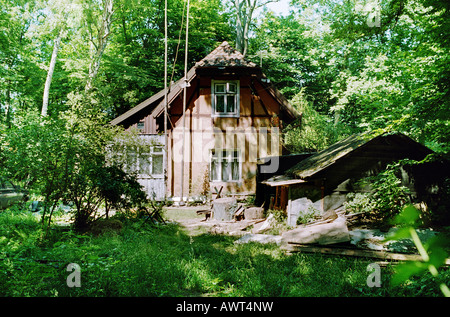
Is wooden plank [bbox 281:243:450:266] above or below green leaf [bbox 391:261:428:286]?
below

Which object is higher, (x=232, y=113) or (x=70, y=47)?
(x=70, y=47)

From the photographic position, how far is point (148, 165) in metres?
15.7

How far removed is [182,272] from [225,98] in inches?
457

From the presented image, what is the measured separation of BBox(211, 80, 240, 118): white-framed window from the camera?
1546cm

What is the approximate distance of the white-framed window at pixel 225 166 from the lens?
1539cm

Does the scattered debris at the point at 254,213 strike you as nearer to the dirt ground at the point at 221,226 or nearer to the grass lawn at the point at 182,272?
the dirt ground at the point at 221,226

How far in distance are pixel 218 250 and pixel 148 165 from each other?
9823 mm

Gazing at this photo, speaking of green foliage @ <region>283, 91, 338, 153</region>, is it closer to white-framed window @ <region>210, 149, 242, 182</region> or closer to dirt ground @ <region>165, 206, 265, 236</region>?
white-framed window @ <region>210, 149, 242, 182</region>

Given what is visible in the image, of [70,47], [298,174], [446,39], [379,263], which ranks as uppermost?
[70,47]

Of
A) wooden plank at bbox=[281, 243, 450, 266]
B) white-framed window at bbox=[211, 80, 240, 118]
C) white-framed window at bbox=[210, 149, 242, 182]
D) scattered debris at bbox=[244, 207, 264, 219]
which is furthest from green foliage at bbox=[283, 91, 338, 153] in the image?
wooden plank at bbox=[281, 243, 450, 266]
